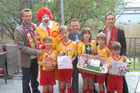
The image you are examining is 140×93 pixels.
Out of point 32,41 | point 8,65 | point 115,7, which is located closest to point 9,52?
point 8,65

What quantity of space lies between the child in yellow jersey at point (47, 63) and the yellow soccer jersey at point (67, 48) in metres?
0.16

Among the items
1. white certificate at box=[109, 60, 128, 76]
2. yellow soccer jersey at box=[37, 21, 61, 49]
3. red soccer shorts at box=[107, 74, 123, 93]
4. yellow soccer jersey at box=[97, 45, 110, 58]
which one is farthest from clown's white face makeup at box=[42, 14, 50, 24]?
red soccer shorts at box=[107, 74, 123, 93]

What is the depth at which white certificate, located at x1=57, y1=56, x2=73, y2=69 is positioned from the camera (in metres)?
2.93

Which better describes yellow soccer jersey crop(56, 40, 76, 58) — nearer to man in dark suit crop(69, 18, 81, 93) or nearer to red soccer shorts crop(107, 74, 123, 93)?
man in dark suit crop(69, 18, 81, 93)

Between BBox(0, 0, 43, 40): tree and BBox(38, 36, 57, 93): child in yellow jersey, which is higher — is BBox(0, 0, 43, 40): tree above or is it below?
above

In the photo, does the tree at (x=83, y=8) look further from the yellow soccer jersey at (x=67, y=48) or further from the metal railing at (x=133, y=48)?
the yellow soccer jersey at (x=67, y=48)

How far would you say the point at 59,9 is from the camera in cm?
821

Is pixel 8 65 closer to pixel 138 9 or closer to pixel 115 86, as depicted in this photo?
pixel 115 86

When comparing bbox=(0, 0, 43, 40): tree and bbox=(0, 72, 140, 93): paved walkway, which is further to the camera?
bbox=(0, 0, 43, 40): tree

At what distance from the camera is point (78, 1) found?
790 centimetres

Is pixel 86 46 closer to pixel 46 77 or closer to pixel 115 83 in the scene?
pixel 115 83

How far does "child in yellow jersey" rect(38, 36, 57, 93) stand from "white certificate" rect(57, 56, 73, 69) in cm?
16

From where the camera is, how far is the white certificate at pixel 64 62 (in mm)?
2932

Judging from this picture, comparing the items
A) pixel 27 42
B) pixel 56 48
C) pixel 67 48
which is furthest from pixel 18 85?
pixel 67 48
